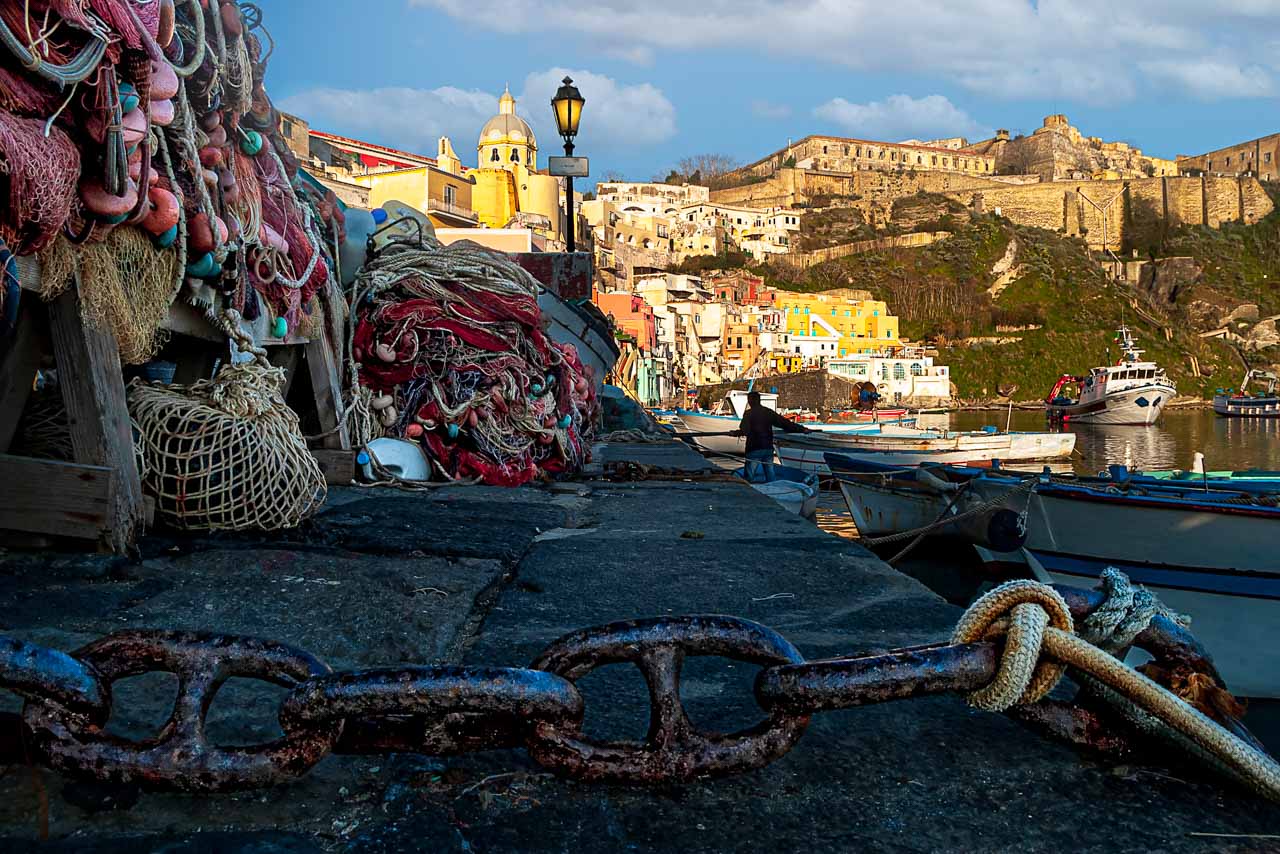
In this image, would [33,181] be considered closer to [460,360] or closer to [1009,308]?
[460,360]

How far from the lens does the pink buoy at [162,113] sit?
238 cm

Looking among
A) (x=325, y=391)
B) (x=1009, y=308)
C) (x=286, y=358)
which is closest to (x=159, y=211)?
(x=286, y=358)

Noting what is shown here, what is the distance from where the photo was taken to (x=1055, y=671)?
106cm

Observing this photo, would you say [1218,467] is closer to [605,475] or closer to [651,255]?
[605,475]

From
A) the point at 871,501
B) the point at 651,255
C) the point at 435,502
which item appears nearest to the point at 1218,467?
the point at 871,501

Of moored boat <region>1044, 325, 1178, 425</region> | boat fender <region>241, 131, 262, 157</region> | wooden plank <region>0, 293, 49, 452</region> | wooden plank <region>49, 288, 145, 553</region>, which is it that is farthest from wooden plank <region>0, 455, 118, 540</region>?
moored boat <region>1044, 325, 1178, 425</region>

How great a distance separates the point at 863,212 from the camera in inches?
3858

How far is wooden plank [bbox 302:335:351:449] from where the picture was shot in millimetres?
3842

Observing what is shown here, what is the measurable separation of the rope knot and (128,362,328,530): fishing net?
2.07 m

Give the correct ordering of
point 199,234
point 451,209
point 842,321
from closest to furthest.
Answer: point 199,234, point 451,209, point 842,321

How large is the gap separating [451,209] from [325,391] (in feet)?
133

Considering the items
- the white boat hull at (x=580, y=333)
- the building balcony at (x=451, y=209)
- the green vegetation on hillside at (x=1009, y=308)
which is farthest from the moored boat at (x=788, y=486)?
the green vegetation on hillside at (x=1009, y=308)

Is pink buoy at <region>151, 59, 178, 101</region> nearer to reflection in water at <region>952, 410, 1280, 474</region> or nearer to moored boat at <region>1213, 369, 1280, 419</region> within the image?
reflection in water at <region>952, 410, 1280, 474</region>

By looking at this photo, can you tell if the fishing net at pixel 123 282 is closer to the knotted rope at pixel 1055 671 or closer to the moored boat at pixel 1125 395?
the knotted rope at pixel 1055 671
